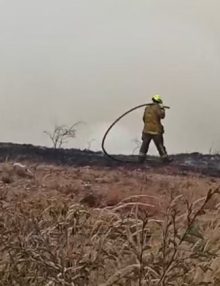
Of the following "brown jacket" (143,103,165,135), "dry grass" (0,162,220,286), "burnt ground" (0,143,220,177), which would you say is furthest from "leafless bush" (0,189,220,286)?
"brown jacket" (143,103,165,135)

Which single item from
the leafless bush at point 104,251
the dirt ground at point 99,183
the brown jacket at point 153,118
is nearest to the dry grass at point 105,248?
the leafless bush at point 104,251

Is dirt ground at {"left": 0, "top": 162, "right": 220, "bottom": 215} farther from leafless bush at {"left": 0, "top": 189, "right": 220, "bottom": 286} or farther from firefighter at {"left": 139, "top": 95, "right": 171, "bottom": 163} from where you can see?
leafless bush at {"left": 0, "top": 189, "right": 220, "bottom": 286}

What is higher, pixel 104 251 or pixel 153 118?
pixel 153 118

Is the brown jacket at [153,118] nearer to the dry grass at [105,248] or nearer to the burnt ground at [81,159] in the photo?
the burnt ground at [81,159]

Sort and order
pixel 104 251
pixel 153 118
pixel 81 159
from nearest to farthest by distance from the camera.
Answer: pixel 104 251 < pixel 153 118 < pixel 81 159

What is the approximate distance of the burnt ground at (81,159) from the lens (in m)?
20.5

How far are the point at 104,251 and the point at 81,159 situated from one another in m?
17.9

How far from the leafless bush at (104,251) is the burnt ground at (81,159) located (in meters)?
15.1

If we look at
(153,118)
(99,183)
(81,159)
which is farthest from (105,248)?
(81,159)

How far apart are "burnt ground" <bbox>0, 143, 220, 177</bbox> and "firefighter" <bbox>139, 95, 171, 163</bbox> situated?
31cm

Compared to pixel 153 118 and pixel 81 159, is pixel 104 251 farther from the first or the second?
pixel 81 159

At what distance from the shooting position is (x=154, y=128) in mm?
21766

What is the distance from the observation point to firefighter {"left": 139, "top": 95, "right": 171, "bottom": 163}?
2111cm

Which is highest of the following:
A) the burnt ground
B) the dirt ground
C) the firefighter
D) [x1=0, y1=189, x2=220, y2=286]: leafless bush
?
the firefighter
